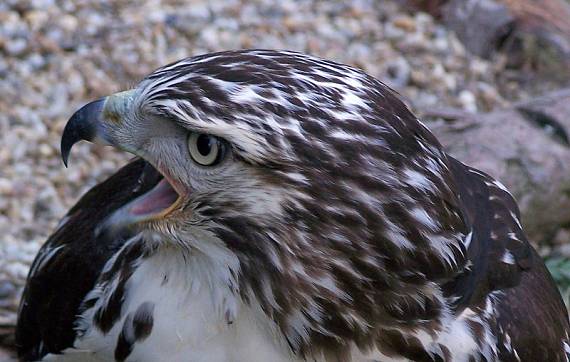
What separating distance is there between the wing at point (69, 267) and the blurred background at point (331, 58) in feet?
2.68

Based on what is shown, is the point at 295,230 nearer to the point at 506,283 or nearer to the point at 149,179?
the point at 149,179

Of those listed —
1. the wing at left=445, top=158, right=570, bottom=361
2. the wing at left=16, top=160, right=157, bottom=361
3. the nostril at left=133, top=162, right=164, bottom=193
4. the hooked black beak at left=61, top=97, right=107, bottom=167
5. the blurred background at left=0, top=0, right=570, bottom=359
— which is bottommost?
the blurred background at left=0, top=0, right=570, bottom=359

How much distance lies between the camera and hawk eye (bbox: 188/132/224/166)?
2434 millimetres

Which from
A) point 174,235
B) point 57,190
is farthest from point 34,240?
point 174,235

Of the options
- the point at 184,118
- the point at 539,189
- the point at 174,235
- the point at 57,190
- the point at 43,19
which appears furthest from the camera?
the point at 43,19

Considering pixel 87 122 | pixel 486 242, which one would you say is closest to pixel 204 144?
pixel 87 122

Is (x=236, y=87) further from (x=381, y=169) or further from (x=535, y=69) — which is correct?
(x=535, y=69)

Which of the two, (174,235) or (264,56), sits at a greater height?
(264,56)

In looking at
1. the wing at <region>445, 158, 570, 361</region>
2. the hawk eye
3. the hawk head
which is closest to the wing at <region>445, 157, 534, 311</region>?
the wing at <region>445, 158, 570, 361</region>

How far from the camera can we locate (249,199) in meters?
2.49

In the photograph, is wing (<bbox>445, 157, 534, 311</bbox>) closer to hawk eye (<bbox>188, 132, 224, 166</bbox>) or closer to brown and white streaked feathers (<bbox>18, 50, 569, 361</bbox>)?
brown and white streaked feathers (<bbox>18, 50, 569, 361</bbox>)

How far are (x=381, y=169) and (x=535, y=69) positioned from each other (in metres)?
3.61

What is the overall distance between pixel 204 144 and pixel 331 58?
3.34m

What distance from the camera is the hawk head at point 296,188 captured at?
2.45 meters
